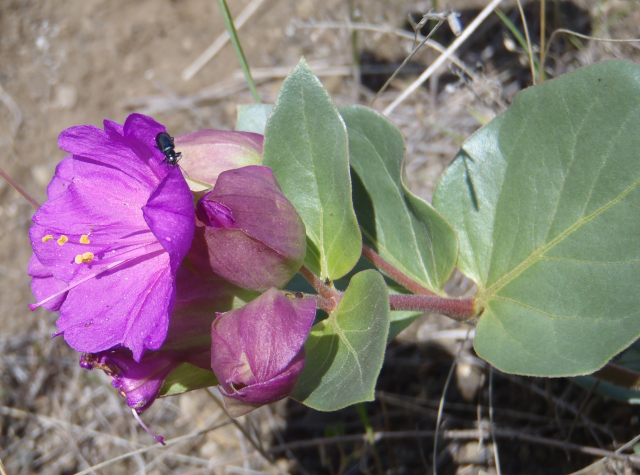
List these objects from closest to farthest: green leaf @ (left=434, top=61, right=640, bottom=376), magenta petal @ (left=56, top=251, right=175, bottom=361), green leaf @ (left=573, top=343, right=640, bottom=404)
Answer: magenta petal @ (left=56, top=251, right=175, bottom=361)
green leaf @ (left=434, top=61, right=640, bottom=376)
green leaf @ (left=573, top=343, right=640, bottom=404)

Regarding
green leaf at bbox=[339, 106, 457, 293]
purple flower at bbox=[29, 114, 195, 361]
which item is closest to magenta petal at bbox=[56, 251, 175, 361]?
purple flower at bbox=[29, 114, 195, 361]

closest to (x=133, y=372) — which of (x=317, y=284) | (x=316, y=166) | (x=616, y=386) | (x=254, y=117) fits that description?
(x=317, y=284)

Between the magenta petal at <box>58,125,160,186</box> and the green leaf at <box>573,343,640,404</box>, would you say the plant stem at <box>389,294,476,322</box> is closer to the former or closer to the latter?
the green leaf at <box>573,343,640,404</box>

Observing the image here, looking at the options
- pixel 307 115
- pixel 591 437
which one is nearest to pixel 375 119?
pixel 307 115

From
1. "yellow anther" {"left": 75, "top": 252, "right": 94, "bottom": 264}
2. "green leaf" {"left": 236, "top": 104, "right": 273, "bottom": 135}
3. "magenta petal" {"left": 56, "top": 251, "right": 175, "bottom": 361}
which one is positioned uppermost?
"green leaf" {"left": 236, "top": 104, "right": 273, "bottom": 135}

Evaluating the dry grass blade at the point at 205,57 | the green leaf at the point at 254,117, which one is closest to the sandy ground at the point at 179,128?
the dry grass blade at the point at 205,57

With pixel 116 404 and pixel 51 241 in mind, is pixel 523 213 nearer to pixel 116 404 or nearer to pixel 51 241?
pixel 51 241

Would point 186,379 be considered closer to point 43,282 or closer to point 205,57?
point 43,282
